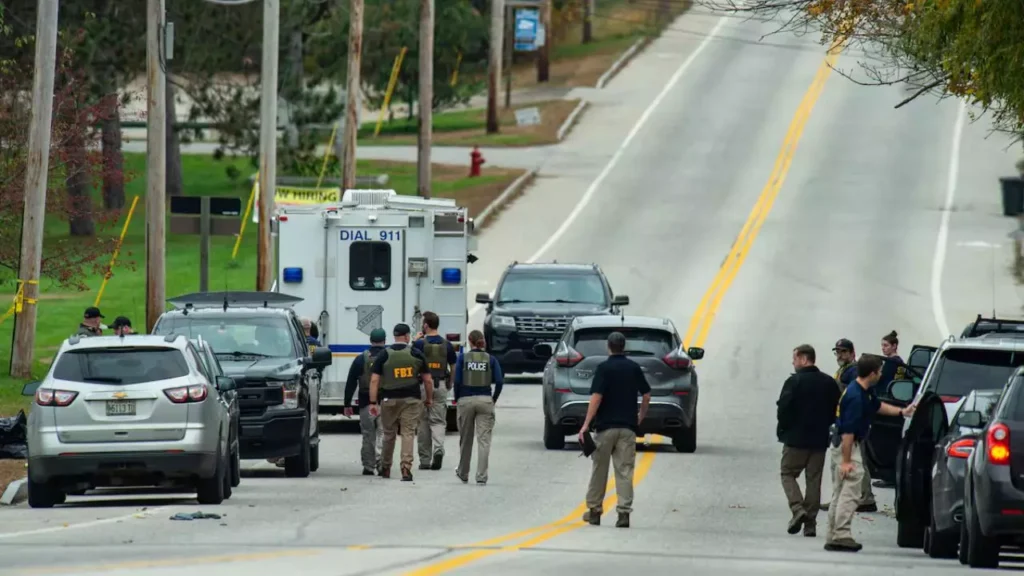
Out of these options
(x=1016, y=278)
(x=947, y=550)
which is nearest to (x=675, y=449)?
(x=947, y=550)

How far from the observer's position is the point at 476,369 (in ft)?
72.6

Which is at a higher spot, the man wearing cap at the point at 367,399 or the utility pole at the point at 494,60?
the utility pole at the point at 494,60

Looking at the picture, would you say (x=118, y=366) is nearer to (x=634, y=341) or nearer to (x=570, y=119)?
(x=634, y=341)

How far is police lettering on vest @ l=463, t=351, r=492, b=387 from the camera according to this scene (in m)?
22.1

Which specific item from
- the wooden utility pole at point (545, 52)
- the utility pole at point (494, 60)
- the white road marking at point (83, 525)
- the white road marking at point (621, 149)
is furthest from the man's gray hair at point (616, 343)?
Answer: the wooden utility pole at point (545, 52)

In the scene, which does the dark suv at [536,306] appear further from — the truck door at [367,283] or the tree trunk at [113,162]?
the tree trunk at [113,162]

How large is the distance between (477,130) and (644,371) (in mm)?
48862

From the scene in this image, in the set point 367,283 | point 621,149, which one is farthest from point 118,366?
point 621,149

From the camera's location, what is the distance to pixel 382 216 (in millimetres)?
28469

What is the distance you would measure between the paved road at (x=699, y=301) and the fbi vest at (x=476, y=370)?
44.1 inches

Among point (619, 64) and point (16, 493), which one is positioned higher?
point (619, 64)

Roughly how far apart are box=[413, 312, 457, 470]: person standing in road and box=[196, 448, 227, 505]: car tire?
4149 millimetres

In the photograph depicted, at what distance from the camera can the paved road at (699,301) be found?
15.6 metres

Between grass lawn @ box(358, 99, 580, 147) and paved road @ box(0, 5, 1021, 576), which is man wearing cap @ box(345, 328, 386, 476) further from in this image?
grass lawn @ box(358, 99, 580, 147)
